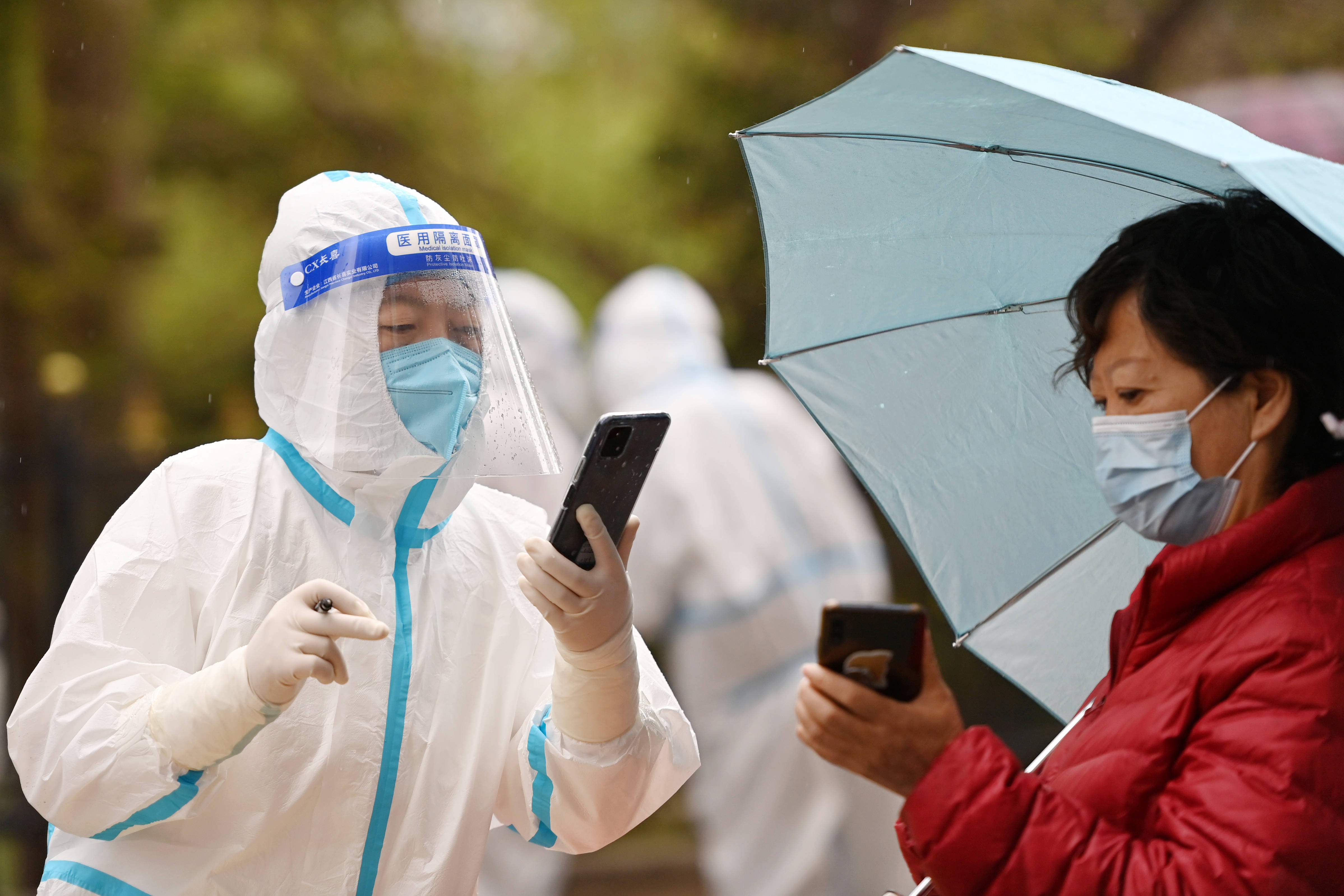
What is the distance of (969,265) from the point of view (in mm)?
2061

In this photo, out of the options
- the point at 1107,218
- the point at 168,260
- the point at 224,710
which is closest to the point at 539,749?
the point at 224,710

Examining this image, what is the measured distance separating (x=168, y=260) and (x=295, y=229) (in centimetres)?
619

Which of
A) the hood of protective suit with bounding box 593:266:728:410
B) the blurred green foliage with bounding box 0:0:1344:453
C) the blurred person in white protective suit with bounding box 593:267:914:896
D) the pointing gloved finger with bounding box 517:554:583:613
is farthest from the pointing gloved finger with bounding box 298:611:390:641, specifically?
the blurred green foliage with bounding box 0:0:1344:453

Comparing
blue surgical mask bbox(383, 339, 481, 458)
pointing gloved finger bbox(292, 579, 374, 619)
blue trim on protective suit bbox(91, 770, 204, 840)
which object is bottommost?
blue trim on protective suit bbox(91, 770, 204, 840)

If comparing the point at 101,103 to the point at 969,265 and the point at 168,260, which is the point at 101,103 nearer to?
the point at 168,260

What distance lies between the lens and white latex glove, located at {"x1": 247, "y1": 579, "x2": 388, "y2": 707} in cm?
152

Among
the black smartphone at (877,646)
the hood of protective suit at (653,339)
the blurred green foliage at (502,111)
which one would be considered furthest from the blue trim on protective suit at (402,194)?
the blurred green foliage at (502,111)

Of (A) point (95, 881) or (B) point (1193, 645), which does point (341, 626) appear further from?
(B) point (1193, 645)

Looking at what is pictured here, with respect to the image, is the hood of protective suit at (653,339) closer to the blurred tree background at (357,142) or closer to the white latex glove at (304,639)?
the blurred tree background at (357,142)

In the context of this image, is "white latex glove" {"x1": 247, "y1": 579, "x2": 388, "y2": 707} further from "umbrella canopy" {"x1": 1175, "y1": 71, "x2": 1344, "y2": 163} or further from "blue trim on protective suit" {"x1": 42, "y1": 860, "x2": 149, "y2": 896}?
"umbrella canopy" {"x1": 1175, "y1": 71, "x2": 1344, "y2": 163}

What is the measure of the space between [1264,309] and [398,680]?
1.24 metres

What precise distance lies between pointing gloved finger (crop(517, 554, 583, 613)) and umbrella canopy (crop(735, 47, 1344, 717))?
2.02ft

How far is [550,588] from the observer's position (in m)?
1.67

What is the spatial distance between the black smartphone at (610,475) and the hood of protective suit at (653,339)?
145 inches
